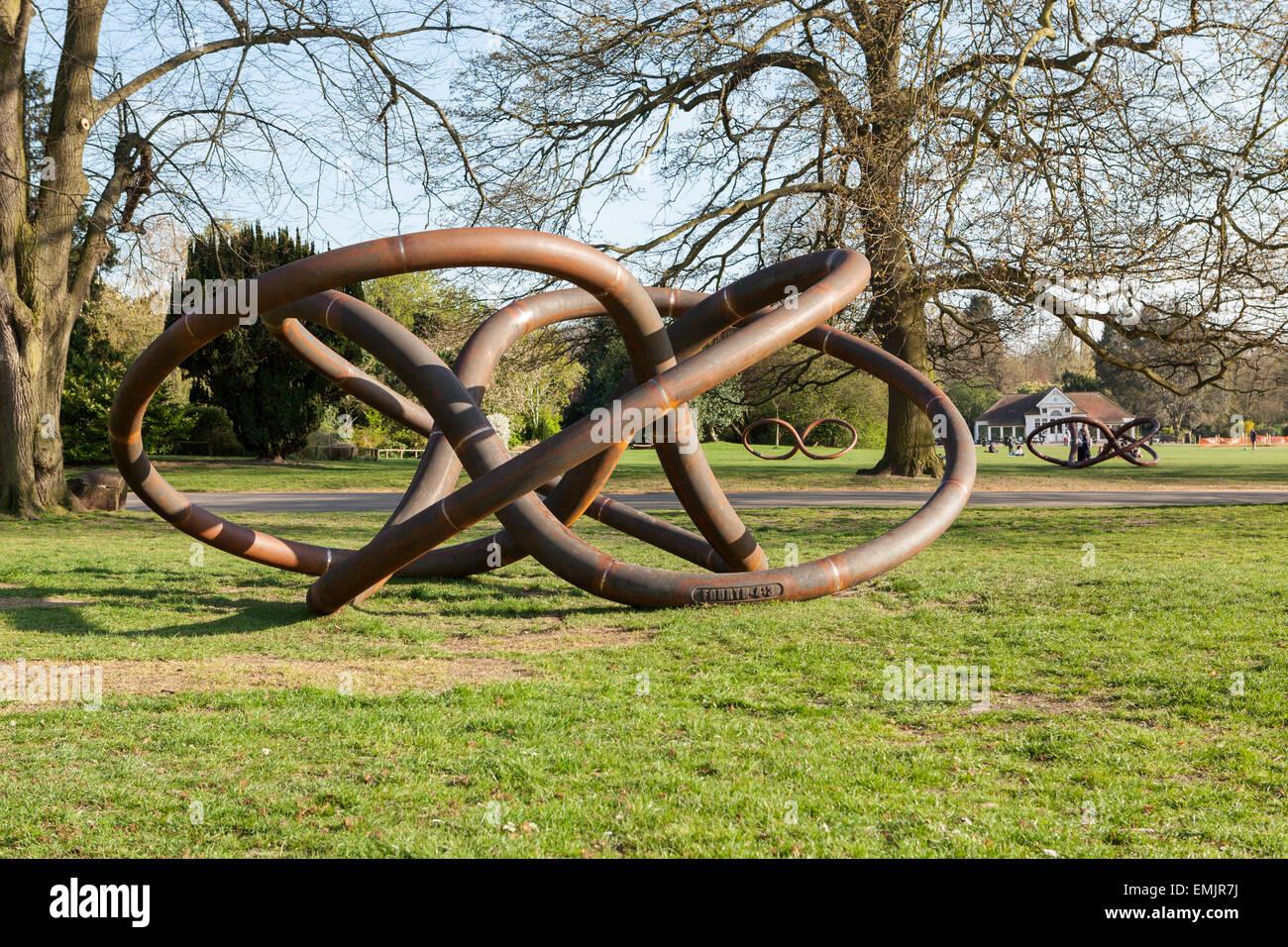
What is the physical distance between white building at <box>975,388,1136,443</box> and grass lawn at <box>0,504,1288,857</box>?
7761 cm

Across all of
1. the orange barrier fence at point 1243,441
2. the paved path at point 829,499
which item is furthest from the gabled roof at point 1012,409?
the paved path at point 829,499

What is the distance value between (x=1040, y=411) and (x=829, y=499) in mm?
76677

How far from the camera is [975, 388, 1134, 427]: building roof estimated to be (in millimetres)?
82956

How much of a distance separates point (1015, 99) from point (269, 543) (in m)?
12.1

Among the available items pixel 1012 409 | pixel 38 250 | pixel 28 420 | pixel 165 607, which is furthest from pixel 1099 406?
pixel 165 607

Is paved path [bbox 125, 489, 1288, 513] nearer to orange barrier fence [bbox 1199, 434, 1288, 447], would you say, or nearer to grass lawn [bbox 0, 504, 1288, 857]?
grass lawn [bbox 0, 504, 1288, 857]

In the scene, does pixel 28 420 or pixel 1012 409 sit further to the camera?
pixel 1012 409

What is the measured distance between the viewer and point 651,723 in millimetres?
5789

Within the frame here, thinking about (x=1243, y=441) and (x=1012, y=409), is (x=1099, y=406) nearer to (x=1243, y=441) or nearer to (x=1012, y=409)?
(x=1243, y=441)

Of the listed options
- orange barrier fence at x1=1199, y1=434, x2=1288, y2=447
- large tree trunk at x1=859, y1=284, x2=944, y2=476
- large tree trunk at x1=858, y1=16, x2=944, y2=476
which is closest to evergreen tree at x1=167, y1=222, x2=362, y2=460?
large tree trunk at x1=859, y1=284, x2=944, y2=476

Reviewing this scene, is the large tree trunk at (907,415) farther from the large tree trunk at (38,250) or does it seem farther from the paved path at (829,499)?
the large tree trunk at (38,250)

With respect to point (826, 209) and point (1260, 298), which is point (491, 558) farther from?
point (1260, 298)

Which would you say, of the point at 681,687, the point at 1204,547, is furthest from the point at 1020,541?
the point at 681,687

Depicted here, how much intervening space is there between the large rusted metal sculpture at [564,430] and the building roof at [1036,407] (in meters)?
76.1
